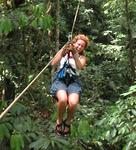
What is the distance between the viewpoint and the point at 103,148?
6.37 metres

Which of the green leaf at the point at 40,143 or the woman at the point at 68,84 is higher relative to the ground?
the woman at the point at 68,84

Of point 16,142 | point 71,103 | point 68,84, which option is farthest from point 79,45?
point 16,142

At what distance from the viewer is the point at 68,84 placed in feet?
15.5

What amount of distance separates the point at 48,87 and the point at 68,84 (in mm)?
1465

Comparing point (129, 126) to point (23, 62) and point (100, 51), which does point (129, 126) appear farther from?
point (100, 51)

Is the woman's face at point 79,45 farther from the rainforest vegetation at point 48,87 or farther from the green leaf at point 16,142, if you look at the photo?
the green leaf at point 16,142

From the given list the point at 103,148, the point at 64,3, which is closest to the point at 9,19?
the point at 103,148

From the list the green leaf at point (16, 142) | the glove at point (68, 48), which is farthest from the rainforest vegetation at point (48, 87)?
the glove at point (68, 48)

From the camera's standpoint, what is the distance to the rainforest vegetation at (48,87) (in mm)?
4633

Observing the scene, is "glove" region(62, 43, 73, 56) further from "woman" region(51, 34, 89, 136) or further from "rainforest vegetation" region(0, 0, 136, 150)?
"rainforest vegetation" region(0, 0, 136, 150)

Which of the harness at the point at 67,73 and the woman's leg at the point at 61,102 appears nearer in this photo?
the woman's leg at the point at 61,102

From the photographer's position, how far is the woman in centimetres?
454

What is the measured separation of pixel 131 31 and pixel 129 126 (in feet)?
9.64

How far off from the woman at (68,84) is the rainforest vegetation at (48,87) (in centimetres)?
18
